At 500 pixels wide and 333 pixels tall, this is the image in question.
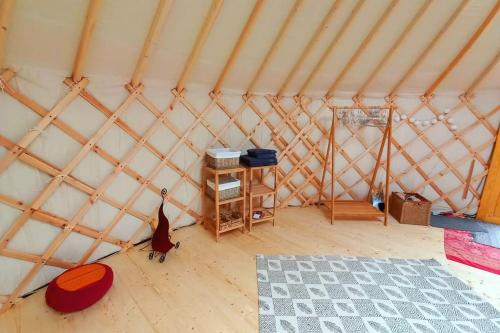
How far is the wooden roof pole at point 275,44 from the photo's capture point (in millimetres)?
1817

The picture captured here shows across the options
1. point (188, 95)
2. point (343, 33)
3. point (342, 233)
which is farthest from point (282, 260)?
point (343, 33)

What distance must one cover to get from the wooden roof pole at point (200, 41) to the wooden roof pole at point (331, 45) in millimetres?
1097

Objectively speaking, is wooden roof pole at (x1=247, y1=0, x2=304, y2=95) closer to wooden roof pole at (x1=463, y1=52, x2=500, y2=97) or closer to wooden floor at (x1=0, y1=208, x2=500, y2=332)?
wooden floor at (x1=0, y1=208, x2=500, y2=332)

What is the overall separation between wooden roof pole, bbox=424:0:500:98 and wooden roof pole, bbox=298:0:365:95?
114cm

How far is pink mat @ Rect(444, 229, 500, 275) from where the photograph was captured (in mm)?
2145

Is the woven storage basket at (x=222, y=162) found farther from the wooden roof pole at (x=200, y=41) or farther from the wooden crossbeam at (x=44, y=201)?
the wooden crossbeam at (x=44, y=201)

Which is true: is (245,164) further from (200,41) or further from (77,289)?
(77,289)

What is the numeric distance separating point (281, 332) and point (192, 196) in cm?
160

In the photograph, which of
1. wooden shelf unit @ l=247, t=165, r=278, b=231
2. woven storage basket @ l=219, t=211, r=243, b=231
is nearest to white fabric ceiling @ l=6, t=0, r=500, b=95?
wooden shelf unit @ l=247, t=165, r=278, b=231

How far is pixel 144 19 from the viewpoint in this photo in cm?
157

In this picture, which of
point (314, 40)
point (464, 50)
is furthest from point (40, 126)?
point (464, 50)

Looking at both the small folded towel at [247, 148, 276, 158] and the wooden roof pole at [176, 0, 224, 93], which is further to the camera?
the small folded towel at [247, 148, 276, 158]

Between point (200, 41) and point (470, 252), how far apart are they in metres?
3.17

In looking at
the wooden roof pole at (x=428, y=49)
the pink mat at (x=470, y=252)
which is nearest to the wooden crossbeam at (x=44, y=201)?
the wooden roof pole at (x=428, y=49)
